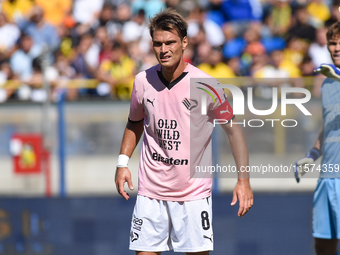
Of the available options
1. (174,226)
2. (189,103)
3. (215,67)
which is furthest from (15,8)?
(174,226)

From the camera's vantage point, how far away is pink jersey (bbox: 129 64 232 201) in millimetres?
3158

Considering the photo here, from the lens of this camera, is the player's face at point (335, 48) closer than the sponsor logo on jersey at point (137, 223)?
No

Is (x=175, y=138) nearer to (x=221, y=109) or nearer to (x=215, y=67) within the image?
(x=221, y=109)

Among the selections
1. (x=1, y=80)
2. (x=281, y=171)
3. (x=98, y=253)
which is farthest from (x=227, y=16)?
(x=98, y=253)

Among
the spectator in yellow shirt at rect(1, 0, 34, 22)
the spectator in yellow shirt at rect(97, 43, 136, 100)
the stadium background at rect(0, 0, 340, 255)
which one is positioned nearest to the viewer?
the stadium background at rect(0, 0, 340, 255)

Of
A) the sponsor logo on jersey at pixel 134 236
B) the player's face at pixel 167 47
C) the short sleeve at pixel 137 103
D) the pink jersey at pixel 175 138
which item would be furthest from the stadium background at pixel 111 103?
the player's face at pixel 167 47

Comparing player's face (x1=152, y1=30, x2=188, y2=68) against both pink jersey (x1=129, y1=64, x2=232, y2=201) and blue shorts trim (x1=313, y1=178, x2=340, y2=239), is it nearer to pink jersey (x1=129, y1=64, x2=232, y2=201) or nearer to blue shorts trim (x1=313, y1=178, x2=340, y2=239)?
pink jersey (x1=129, y1=64, x2=232, y2=201)

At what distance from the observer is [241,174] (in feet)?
10.3

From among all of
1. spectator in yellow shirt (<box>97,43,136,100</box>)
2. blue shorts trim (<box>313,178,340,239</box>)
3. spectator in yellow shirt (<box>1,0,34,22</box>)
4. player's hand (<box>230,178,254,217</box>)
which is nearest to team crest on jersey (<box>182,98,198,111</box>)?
player's hand (<box>230,178,254,217</box>)

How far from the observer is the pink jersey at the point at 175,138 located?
10.4ft

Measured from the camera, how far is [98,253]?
16.0 feet

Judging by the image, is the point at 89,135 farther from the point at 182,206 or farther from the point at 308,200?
the point at 182,206

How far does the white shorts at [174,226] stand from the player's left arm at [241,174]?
0.78ft

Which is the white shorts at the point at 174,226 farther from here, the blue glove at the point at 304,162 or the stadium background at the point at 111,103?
the stadium background at the point at 111,103
